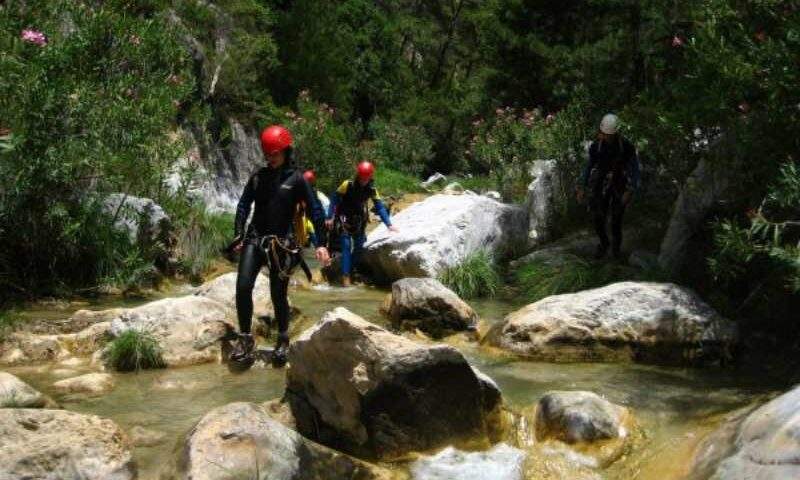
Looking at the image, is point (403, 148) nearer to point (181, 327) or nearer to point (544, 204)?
point (544, 204)

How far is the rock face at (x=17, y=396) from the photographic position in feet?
17.0

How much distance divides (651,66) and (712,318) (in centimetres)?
604

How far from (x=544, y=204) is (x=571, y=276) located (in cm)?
336

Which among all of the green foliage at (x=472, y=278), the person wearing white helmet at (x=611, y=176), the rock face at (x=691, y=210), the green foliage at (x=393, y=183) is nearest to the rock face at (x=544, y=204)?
the green foliage at (x=472, y=278)

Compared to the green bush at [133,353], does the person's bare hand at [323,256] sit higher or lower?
higher

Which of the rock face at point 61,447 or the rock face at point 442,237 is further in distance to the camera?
the rock face at point 442,237

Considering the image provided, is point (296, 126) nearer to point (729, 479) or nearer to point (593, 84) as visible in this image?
point (593, 84)

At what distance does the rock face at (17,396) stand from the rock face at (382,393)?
177cm

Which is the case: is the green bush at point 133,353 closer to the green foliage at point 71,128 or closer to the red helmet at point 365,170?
the green foliage at point 71,128

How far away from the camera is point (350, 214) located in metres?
11.1

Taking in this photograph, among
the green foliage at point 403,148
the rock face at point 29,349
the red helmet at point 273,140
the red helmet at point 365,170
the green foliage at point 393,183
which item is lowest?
the rock face at point 29,349

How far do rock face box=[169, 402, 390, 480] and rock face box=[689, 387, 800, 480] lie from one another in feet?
6.65

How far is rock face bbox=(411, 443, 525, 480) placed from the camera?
506 cm

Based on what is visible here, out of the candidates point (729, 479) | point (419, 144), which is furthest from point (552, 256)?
point (419, 144)
